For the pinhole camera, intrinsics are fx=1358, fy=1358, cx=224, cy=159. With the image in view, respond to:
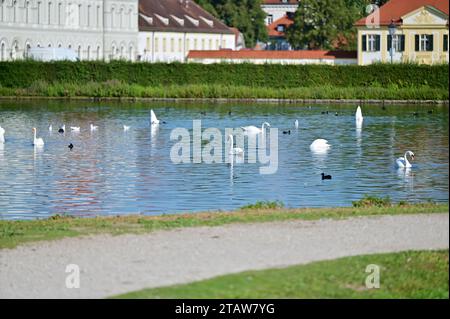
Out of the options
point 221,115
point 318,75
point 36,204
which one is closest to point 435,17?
point 318,75

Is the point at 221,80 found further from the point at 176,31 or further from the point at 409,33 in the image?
the point at 176,31

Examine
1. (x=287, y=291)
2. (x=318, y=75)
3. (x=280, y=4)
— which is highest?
(x=280, y=4)

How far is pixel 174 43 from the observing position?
118 m

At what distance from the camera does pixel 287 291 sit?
1216 centimetres

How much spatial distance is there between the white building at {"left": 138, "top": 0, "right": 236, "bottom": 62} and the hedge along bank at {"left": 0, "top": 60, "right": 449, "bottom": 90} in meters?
29.4

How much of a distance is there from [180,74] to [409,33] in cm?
2112

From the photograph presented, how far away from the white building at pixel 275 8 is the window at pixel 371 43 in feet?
157

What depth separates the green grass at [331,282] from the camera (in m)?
12.1

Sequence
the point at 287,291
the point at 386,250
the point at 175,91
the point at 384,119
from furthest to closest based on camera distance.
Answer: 1. the point at 175,91
2. the point at 384,119
3. the point at 386,250
4. the point at 287,291

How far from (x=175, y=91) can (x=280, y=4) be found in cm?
7117

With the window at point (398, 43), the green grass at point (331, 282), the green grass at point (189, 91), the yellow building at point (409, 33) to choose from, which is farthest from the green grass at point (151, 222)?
the window at point (398, 43)

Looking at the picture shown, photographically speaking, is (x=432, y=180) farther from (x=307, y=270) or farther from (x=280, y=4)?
(x=280, y=4)

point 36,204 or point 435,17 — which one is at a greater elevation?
point 435,17

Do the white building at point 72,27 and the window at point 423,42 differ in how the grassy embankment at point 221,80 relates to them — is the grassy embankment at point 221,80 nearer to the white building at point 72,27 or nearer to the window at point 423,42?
the white building at point 72,27
